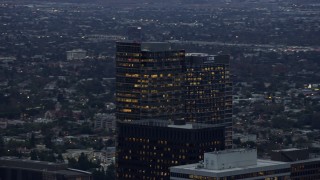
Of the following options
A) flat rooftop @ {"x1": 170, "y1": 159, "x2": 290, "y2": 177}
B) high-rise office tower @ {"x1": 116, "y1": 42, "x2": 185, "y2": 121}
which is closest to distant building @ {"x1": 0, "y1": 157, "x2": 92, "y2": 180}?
high-rise office tower @ {"x1": 116, "y1": 42, "x2": 185, "y2": 121}

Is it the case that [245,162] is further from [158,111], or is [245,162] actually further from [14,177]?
[14,177]

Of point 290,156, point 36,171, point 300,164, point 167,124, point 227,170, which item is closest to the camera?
point 227,170

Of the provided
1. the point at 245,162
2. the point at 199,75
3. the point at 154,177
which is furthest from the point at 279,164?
the point at 199,75

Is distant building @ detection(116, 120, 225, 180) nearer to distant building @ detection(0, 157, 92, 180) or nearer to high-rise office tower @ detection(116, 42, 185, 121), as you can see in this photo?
high-rise office tower @ detection(116, 42, 185, 121)

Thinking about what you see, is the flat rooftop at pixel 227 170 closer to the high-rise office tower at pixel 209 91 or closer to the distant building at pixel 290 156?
the distant building at pixel 290 156

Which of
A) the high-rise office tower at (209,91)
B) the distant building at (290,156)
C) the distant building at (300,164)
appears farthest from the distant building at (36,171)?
the distant building at (300,164)

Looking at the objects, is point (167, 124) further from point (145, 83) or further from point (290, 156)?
point (145, 83)

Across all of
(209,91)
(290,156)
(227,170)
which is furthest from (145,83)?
(227,170)
